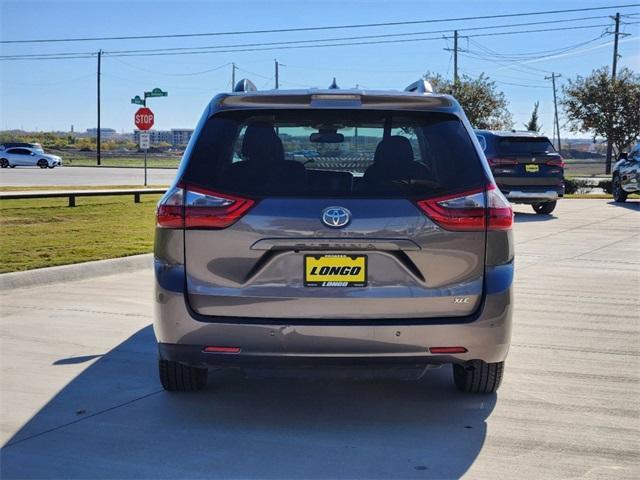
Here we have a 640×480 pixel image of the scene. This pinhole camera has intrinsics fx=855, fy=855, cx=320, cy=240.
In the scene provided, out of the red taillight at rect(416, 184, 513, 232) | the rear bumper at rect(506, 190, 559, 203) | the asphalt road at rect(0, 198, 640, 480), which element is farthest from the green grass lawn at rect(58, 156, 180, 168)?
the red taillight at rect(416, 184, 513, 232)

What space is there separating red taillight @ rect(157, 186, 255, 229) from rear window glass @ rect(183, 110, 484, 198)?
0.05 metres

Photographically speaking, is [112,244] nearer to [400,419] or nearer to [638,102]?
[400,419]

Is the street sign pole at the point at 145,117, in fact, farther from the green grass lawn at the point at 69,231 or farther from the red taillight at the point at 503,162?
the red taillight at the point at 503,162

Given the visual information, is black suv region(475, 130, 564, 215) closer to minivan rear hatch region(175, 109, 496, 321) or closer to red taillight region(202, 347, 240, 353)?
minivan rear hatch region(175, 109, 496, 321)

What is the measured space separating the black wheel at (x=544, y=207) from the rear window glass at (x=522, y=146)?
4.13 ft

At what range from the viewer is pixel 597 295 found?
9.38 metres

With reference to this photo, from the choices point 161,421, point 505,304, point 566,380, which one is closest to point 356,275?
point 505,304

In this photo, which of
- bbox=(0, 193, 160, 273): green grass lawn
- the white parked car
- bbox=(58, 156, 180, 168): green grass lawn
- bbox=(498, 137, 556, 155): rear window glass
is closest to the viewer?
bbox=(0, 193, 160, 273): green grass lawn

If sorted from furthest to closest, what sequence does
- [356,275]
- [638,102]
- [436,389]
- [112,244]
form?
[638,102] < [112,244] < [436,389] < [356,275]

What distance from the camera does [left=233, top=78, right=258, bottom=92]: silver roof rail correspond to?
17.2ft

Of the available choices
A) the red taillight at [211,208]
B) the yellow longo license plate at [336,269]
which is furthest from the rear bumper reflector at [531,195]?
the red taillight at [211,208]

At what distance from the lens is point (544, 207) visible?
67.0ft

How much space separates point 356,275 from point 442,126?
1.00 m

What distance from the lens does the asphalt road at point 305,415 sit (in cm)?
416
